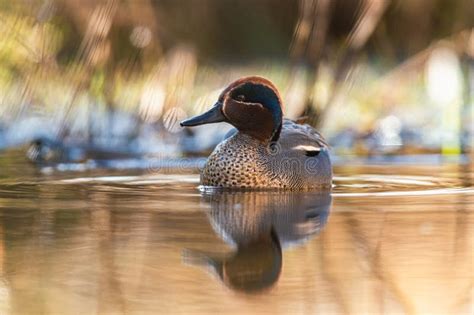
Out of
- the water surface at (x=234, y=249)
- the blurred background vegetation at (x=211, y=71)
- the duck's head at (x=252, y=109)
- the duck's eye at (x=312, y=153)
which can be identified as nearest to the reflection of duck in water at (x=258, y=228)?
the water surface at (x=234, y=249)

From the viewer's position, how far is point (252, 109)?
7.78 m

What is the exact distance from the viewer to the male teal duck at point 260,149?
7617 millimetres

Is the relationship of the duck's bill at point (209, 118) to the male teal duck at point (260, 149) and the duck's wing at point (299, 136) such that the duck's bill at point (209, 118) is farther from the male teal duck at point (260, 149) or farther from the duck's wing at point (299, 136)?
the duck's wing at point (299, 136)

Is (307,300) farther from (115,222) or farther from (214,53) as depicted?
(214,53)

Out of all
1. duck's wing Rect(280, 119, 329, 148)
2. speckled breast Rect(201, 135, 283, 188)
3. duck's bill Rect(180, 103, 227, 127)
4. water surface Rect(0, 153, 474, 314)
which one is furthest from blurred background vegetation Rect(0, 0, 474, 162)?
water surface Rect(0, 153, 474, 314)

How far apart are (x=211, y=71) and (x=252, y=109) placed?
→ 614cm

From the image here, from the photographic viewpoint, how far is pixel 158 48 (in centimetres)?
1228

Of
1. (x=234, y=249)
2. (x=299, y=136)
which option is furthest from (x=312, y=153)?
(x=234, y=249)

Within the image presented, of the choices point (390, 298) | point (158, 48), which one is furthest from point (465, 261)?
point (158, 48)

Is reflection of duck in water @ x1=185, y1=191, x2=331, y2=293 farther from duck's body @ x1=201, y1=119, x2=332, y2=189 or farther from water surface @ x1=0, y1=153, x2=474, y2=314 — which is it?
duck's body @ x1=201, y1=119, x2=332, y2=189

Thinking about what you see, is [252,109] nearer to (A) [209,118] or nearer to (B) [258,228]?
(A) [209,118]

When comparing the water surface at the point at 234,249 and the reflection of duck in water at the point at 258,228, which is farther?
the reflection of duck in water at the point at 258,228

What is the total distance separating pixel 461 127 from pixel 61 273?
A: 7.50m

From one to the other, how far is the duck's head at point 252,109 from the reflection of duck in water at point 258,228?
0.53m
